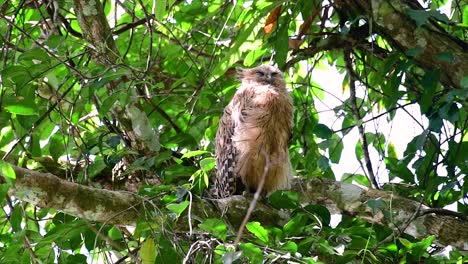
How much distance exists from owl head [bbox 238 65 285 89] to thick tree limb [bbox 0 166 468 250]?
3.28 ft

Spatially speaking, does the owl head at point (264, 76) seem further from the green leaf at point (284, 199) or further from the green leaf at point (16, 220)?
the green leaf at point (16, 220)

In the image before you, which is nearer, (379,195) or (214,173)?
(379,195)

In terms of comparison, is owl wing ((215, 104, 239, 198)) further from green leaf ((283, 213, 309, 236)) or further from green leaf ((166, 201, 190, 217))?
green leaf ((166, 201, 190, 217))

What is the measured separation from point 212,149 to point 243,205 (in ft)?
4.72

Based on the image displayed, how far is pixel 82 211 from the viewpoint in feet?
13.4

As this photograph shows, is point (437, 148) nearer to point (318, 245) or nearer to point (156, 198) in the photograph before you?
point (318, 245)

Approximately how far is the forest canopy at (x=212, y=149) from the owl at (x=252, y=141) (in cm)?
15

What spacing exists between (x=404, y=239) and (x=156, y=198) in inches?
46.1

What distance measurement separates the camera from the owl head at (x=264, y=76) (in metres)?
5.96

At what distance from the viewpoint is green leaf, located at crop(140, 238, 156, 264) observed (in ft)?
12.8

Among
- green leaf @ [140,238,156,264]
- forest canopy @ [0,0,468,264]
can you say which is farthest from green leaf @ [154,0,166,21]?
green leaf @ [140,238,156,264]

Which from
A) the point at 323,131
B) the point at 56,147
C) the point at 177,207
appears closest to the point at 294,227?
the point at 177,207

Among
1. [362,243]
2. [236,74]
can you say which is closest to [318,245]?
[362,243]

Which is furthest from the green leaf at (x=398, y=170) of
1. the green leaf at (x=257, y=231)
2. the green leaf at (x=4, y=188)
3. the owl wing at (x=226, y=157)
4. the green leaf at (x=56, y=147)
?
the green leaf at (x=4, y=188)
